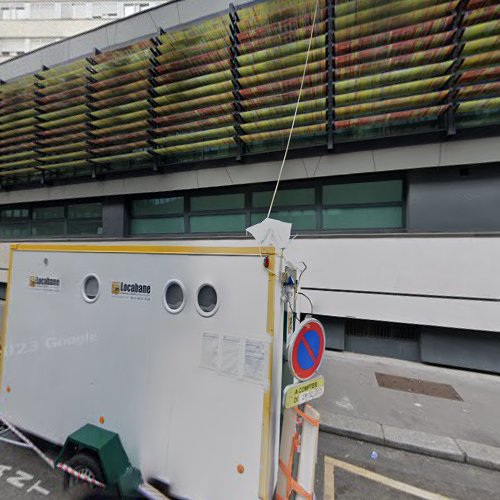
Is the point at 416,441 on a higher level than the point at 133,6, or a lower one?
lower

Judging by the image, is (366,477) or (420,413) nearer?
(366,477)

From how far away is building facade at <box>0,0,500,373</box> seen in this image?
567cm

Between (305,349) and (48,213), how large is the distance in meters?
12.3

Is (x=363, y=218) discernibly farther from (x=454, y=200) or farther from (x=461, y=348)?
(x=461, y=348)

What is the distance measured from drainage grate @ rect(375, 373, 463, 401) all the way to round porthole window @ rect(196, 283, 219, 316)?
13.7 ft

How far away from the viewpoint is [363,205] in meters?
6.81

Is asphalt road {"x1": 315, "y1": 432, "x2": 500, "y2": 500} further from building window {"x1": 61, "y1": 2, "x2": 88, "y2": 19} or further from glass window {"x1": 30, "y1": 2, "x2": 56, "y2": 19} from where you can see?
glass window {"x1": 30, "y1": 2, "x2": 56, "y2": 19}

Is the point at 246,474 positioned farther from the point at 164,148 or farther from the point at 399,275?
the point at 164,148

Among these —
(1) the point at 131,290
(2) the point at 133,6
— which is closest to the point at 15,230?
(1) the point at 131,290

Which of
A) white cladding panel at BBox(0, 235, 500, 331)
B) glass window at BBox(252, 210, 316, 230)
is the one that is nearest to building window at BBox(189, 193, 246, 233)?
glass window at BBox(252, 210, 316, 230)

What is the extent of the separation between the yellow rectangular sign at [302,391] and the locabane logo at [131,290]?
1.51 metres

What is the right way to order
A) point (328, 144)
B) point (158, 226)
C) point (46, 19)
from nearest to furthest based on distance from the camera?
point (328, 144), point (158, 226), point (46, 19)

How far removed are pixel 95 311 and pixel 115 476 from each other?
4.83 ft

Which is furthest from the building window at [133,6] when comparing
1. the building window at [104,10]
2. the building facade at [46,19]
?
the building window at [104,10]
